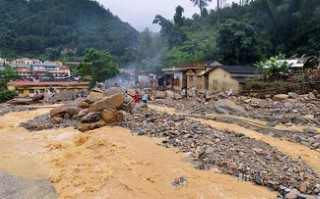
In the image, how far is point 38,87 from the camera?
38969 mm

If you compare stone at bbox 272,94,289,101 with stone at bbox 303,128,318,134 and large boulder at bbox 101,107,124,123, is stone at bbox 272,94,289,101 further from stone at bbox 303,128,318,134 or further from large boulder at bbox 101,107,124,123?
large boulder at bbox 101,107,124,123

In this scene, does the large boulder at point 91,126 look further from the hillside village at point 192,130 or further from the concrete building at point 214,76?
the concrete building at point 214,76

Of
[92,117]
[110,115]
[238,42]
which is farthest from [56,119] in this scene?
[238,42]

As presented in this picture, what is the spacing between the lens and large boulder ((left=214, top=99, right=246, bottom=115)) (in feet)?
59.5

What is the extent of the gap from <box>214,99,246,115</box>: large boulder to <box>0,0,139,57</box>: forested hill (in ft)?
191

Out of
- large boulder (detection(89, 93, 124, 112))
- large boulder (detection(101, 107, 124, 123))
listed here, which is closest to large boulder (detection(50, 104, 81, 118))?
large boulder (detection(89, 93, 124, 112))

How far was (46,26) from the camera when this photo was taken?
8456 centimetres

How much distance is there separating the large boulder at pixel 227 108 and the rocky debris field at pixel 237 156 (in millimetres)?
4771

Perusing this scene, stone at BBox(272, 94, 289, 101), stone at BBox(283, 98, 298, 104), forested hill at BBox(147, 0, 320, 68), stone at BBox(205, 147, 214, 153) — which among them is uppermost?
forested hill at BBox(147, 0, 320, 68)

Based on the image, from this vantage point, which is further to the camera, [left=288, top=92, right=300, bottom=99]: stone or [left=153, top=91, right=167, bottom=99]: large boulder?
[left=153, top=91, right=167, bottom=99]: large boulder

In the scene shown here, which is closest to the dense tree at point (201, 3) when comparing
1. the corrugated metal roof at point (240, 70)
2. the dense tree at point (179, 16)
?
the dense tree at point (179, 16)

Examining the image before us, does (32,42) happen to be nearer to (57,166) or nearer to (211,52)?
(211,52)

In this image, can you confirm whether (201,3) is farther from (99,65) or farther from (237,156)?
(237,156)

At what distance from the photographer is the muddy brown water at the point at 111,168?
842cm
